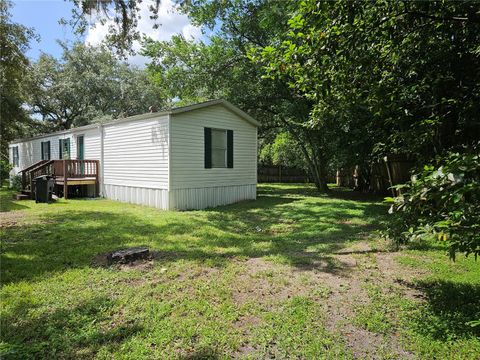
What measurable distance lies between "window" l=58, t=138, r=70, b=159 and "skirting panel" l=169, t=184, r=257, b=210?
8051 mm

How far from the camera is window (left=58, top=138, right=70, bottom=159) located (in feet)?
48.1

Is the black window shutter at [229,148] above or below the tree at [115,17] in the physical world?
below

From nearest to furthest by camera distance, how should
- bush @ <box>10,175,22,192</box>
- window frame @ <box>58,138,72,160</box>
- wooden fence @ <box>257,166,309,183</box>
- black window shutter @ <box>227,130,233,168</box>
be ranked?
black window shutter @ <box>227,130,233,168</box>, window frame @ <box>58,138,72,160</box>, bush @ <box>10,175,22,192</box>, wooden fence @ <box>257,166,309,183</box>

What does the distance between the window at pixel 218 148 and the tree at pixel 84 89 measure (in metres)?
14.9

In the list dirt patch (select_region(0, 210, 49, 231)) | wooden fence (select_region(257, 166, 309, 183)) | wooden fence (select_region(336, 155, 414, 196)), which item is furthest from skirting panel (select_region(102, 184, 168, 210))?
wooden fence (select_region(257, 166, 309, 183))

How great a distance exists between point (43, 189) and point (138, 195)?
3346 millimetres

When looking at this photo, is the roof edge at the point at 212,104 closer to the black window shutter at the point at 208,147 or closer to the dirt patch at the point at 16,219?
the black window shutter at the point at 208,147

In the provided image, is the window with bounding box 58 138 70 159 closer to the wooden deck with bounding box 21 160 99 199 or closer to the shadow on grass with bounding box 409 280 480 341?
the wooden deck with bounding box 21 160 99 199

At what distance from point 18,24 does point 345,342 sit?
47.5 ft

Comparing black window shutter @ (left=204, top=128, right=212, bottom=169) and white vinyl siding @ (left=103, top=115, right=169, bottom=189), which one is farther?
black window shutter @ (left=204, top=128, right=212, bottom=169)

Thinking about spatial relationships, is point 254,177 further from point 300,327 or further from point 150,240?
point 300,327

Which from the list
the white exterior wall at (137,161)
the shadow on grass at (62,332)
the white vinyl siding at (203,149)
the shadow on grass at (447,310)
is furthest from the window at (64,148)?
the shadow on grass at (447,310)

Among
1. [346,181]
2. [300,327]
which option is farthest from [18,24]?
[346,181]

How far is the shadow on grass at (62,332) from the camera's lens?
8.21ft
